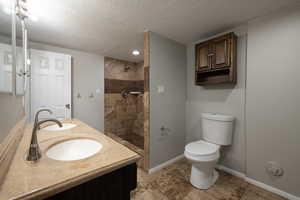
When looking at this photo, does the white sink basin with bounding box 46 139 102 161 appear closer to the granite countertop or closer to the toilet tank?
the granite countertop

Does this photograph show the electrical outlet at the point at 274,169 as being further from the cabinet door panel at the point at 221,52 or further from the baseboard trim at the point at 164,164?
the cabinet door panel at the point at 221,52

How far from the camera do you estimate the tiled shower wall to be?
321 cm

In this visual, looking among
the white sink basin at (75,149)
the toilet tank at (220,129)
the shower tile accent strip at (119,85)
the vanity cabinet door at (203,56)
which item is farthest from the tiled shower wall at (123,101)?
the white sink basin at (75,149)

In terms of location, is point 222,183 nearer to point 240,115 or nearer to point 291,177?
point 291,177

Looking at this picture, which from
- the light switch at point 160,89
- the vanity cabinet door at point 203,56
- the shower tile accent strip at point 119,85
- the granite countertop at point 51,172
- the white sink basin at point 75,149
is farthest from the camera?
the shower tile accent strip at point 119,85

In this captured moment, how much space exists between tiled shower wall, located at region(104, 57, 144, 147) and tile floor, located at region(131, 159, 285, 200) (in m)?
1.15

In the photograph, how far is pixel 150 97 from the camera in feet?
6.27

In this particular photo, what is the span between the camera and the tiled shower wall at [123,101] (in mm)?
3207

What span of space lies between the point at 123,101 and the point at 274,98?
2.98 metres

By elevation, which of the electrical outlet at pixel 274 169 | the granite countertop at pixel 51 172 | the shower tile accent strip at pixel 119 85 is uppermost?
the shower tile accent strip at pixel 119 85

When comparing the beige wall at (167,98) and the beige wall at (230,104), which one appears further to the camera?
the beige wall at (167,98)

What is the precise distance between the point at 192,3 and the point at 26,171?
1.84 metres

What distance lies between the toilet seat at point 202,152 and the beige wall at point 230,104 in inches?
15.7

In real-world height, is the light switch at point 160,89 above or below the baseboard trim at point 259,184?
above
